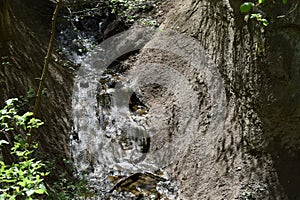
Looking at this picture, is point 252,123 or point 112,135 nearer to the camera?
point 252,123

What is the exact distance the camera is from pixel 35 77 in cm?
587

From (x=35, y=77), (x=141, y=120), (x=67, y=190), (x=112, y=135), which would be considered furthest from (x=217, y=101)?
(x=35, y=77)

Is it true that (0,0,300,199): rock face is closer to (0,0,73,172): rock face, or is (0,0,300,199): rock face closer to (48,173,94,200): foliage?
(0,0,73,172): rock face

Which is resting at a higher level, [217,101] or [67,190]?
[217,101]

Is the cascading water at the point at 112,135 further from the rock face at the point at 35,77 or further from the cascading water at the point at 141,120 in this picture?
the rock face at the point at 35,77

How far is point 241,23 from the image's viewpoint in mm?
5344

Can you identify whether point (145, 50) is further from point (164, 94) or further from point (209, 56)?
point (209, 56)

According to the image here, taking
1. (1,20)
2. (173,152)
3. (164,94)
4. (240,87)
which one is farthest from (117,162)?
(1,20)

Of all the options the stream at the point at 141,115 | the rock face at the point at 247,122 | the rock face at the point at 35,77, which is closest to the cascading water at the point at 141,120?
the stream at the point at 141,115

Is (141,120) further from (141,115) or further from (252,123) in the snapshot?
(252,123)

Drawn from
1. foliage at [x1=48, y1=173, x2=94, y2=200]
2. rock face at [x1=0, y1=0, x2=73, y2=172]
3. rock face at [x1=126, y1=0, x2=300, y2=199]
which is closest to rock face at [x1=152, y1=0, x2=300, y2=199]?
rock face at [x1=126, y1=0, x2=300, y2=199]

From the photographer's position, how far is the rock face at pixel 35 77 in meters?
5.23

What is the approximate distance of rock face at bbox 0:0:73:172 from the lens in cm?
523

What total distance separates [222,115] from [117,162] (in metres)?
1.81
